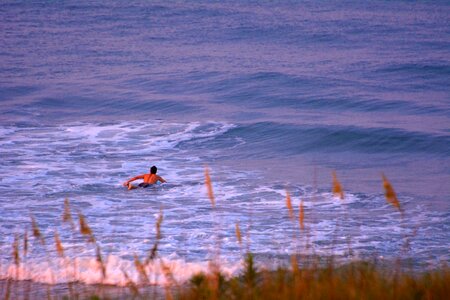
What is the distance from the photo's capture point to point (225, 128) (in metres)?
22.9

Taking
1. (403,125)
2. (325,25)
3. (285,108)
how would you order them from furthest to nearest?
(325,25)
(285,108)
(403,125)

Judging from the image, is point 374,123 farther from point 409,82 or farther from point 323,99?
point 409,82

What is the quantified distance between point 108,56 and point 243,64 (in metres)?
7.88

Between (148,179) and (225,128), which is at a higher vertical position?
(225,128)

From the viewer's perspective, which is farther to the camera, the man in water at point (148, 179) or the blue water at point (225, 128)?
the man in water at point (148, 179)

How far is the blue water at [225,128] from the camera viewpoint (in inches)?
421

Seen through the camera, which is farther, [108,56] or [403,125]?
[108,56]

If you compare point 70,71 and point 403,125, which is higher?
point 70,71

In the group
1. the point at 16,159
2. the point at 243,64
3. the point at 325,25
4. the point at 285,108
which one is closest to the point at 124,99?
the point at 285,108

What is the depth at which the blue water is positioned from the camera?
35.1 feet

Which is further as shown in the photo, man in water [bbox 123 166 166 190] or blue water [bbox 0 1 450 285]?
man in water [bbox 123 166 166 190]

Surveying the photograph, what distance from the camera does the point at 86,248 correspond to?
9695mm

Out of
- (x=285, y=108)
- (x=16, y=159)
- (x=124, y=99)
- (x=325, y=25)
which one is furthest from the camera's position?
(x=325, y=25)

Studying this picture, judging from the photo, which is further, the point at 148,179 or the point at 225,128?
the point at 225,128
